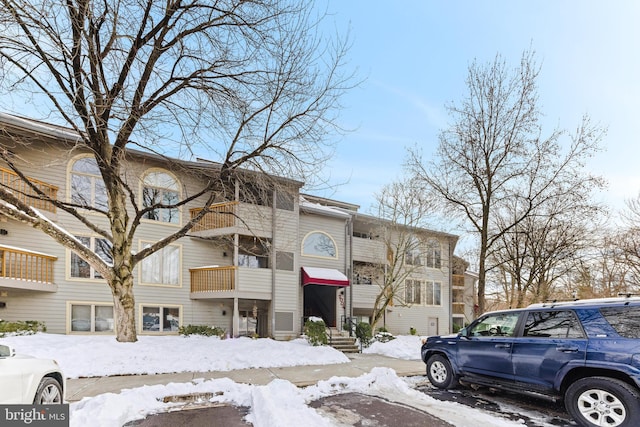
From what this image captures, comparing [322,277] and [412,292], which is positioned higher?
[322,277]

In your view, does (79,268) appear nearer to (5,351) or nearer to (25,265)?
(25,265)

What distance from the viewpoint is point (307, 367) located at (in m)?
10.9

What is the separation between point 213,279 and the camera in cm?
1625

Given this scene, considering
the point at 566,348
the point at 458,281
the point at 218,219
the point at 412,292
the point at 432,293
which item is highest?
the point at 218,219

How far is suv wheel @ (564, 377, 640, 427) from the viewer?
5.12 meters

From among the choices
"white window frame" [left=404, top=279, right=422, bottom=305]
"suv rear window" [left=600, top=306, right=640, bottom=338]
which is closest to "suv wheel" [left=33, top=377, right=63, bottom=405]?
"suv rear window" [left=600, top=306, right=640, bottom=338]

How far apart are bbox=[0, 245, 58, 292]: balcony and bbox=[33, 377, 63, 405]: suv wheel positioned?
29.3ft

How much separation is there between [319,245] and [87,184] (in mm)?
10417

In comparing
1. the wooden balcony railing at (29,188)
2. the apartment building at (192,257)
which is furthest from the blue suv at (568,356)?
the wooden balcony railing at (29,188)

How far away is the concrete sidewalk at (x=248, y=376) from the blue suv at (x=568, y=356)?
3049 mm

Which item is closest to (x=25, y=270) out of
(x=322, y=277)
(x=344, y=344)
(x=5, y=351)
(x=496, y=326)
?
(x=5, y=351)

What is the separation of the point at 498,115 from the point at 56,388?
48.7 feet

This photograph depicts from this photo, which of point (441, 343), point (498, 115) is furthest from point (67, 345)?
point (498, 115)

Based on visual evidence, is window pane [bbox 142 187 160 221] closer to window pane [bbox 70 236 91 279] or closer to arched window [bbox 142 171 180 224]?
arched window [bbox 142 171 180 224]
